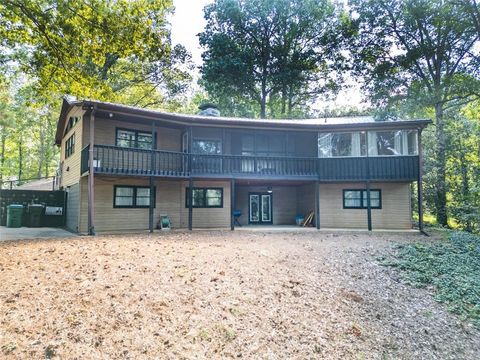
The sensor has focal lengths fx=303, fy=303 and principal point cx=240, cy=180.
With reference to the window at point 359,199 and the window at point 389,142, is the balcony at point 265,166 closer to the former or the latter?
the window at point 389,142

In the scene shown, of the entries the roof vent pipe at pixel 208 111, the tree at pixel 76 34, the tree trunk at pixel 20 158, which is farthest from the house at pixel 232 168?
the tree trunk at pixel 20 158

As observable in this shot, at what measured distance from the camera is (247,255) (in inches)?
313

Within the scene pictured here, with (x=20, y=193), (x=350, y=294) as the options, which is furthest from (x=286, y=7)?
(x=350, y=294)

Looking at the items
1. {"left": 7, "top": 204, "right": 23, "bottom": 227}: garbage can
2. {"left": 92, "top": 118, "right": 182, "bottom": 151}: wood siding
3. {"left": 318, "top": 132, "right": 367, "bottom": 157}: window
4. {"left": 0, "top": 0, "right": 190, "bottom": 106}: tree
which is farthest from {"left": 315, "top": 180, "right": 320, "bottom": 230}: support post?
{"left": 7, "top": 204, "right": 23, "bottom": 227}: garbage can

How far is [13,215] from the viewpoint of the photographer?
14.2 m

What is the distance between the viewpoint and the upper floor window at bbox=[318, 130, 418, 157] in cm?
1528

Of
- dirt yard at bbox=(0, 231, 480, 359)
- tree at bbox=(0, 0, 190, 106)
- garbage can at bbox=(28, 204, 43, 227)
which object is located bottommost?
dirt yard at bbox=(0, 231, 480, 359)

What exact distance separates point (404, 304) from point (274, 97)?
27.1 m

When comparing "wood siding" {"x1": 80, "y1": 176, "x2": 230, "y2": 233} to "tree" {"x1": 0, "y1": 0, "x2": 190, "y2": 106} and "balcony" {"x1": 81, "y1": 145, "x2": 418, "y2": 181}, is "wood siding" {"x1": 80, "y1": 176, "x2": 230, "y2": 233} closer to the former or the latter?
"balcony" {"x1": 81, "y1": 145, "x2": 418, "y2": 181}

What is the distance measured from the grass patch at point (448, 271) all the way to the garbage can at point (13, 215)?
1559 cm

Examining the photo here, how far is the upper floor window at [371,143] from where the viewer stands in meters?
15.3

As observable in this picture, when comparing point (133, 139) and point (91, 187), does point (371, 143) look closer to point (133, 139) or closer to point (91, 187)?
point (133, 139)

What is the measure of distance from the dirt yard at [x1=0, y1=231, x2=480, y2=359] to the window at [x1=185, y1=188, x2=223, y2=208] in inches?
317

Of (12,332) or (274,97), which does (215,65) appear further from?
(12,332)
